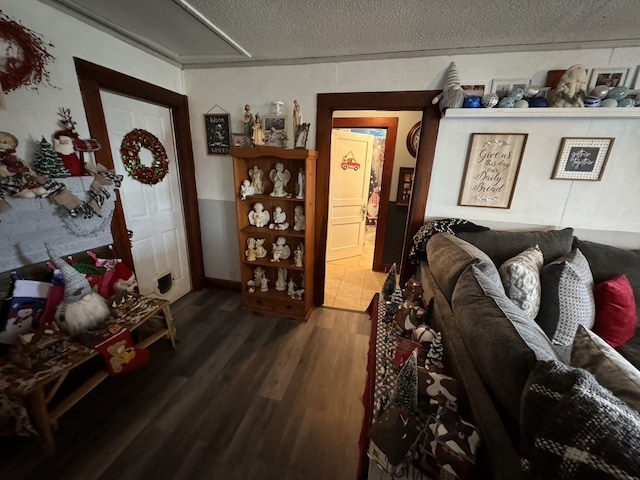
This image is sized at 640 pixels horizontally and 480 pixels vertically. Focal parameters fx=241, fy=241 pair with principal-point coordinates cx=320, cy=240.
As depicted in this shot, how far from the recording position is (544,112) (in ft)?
5.12

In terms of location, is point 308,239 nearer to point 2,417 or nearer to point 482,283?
point 482,283

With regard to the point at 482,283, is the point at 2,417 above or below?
below

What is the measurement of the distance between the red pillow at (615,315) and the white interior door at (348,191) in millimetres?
2346

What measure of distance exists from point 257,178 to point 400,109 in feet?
4.24

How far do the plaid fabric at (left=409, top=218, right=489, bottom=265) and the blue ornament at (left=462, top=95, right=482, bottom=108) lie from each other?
31.3 inches

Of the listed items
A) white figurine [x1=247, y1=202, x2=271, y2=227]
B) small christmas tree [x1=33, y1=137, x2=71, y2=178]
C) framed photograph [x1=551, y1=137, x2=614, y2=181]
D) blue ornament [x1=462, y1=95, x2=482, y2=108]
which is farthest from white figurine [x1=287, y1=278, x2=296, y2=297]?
framed photograph [x1=551, y1=137, x2=614, y2=181]

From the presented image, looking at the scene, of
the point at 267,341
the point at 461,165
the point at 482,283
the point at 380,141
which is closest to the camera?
the point at 482,283

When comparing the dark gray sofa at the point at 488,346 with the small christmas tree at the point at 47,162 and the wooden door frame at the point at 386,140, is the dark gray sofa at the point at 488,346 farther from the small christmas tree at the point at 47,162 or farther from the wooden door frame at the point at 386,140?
the small christmas tree at the point at 47,162

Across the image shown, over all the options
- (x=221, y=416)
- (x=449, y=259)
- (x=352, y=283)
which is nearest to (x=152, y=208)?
(x=221, y=416)

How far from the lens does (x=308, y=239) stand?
82.0 inches

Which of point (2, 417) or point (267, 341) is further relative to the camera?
point (267, 341)

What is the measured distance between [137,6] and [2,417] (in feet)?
7.28

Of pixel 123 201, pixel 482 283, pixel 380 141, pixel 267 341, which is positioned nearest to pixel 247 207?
pixel 123 201

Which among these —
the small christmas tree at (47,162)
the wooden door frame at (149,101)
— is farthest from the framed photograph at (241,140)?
the small christmas tree at (47,162)
